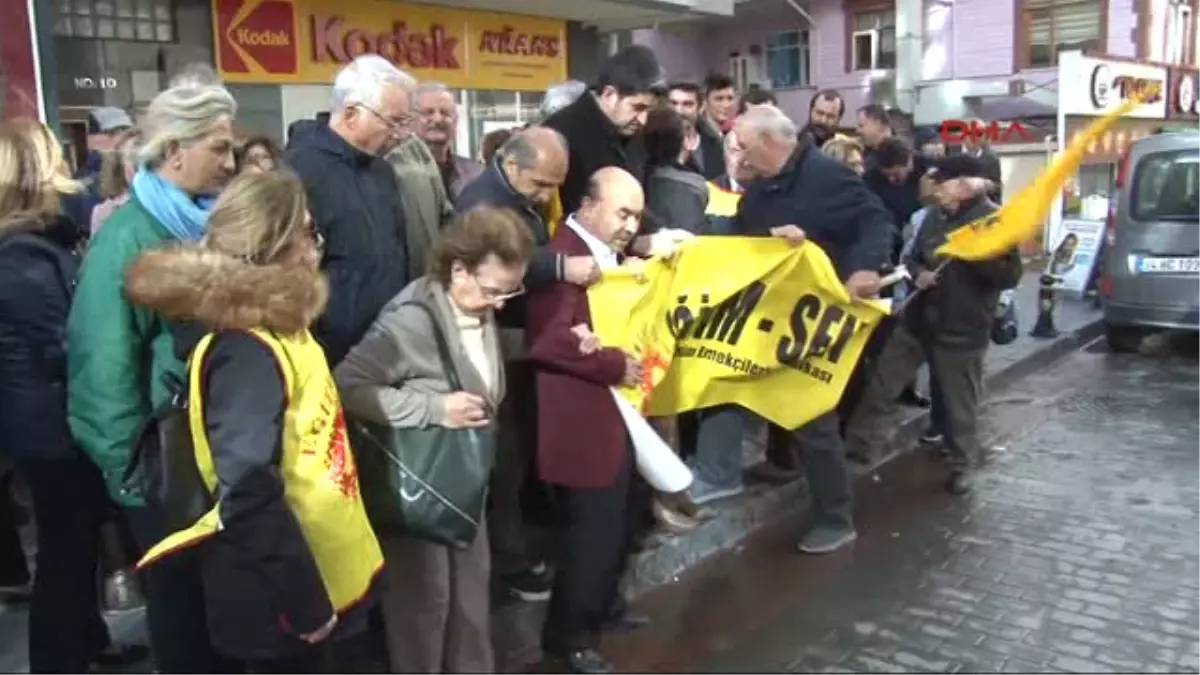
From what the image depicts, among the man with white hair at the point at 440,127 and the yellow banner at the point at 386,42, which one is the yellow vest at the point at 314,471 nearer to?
the man with white hair at the point at 440,127

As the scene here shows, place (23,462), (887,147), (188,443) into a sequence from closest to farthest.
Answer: (188,443) < (23,462) < (887,147)

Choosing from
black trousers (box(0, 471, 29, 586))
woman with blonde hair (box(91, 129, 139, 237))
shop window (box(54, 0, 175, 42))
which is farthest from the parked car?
black trousers (box(0, 471, 29, 586))

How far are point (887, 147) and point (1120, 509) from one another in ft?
9.69

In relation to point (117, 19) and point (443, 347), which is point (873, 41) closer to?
point (117, 19)

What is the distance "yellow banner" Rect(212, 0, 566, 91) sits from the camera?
11469 millimetres

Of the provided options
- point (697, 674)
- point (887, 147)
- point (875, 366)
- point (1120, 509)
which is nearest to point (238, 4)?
point (887, 147)

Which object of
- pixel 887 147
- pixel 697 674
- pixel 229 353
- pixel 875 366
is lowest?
pixel 875 366

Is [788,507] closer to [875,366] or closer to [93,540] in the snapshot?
[875,366]

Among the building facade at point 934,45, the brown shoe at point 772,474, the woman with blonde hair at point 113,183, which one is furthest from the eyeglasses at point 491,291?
the building facade at point 934,45

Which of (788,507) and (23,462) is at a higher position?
(23,462)

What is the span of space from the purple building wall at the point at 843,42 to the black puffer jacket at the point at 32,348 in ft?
64.9

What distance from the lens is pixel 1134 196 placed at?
10.6 meters

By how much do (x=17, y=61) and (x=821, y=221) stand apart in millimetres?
6904

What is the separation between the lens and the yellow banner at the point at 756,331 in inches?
196
